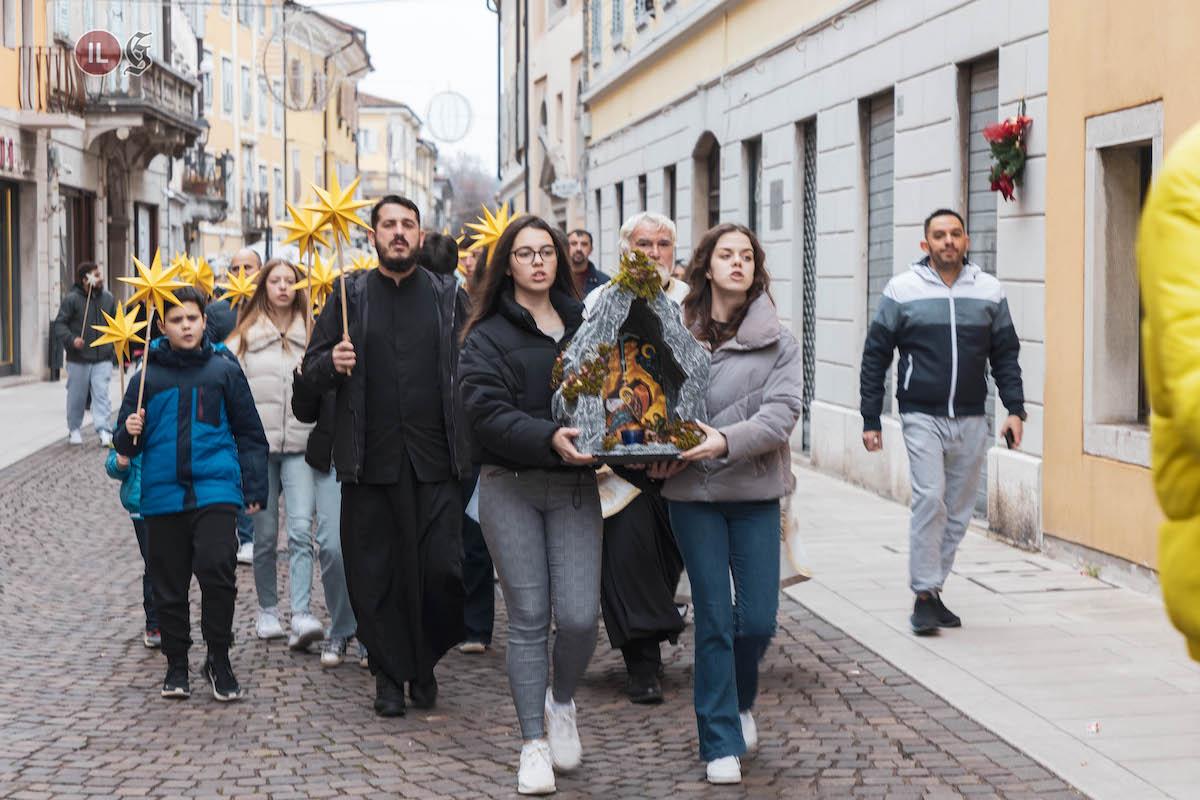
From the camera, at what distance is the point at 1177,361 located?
239cm

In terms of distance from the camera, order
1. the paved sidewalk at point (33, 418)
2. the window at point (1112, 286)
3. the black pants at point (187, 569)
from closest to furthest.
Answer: the black pants at point (187, 569) → the window at point (1112, 286) → the paved sidewalk at point (33, 418)

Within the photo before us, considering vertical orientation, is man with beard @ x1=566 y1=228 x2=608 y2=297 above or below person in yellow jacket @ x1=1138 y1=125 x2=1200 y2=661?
above

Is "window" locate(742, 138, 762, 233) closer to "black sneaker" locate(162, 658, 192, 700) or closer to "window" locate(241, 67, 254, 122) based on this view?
"black sneaker" locate(162, 658, 192, 700)

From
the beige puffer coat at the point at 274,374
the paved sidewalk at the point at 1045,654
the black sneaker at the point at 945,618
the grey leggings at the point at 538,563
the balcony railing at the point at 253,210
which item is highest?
the balcony railing at the point at 253,210

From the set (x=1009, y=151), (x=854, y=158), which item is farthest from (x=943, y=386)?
(x=854, y=158)

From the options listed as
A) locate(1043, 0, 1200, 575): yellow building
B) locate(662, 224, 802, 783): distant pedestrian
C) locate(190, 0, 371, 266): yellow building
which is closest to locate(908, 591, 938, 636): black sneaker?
locate(1043, 0, 1200, 575): yellow building

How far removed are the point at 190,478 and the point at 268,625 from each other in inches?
61.0

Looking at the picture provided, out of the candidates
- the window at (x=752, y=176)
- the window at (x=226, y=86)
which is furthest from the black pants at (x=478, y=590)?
the window at (x=226, y=86)

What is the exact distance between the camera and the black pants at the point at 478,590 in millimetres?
8219

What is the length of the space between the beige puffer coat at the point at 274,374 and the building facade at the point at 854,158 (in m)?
4.73

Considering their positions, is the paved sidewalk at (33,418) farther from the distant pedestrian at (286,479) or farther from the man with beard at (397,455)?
the man with beard at (397,455)

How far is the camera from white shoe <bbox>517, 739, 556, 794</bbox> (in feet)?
18.6

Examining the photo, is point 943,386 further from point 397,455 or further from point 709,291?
point 397,455

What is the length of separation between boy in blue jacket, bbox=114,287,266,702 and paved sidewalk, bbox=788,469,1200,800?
2.84 meters
